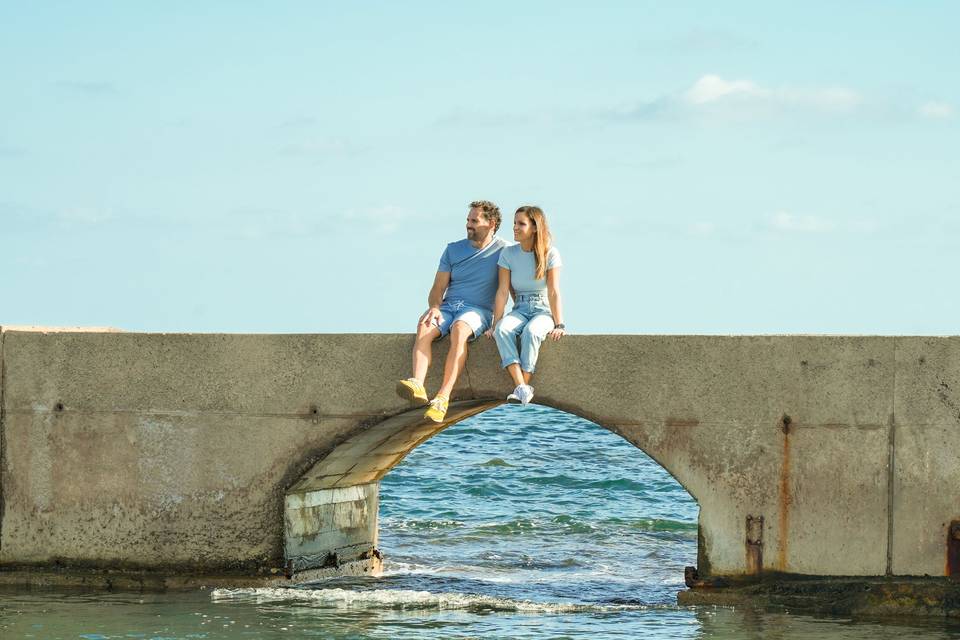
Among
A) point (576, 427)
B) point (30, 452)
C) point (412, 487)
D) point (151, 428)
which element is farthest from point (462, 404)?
point (576, 427)

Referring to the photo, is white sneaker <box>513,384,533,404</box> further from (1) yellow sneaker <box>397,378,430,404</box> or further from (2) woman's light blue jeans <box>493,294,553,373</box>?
(1) yellow sneaker <box>397,378,430,404</box>

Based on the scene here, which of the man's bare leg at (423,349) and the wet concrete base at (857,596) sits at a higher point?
the man's bare leg at (423,349)

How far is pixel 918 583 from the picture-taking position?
886cm

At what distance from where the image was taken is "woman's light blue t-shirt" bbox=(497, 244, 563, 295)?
909 cm

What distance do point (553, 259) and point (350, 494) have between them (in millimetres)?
3039

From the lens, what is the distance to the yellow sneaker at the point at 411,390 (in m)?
8.53

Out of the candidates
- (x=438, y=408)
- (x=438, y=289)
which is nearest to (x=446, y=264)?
(x=438, y=289)

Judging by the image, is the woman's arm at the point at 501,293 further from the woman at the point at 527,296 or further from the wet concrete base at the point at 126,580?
the wet concrete base at the point at 126,580

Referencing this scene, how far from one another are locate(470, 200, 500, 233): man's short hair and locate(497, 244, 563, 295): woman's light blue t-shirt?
1.24ft

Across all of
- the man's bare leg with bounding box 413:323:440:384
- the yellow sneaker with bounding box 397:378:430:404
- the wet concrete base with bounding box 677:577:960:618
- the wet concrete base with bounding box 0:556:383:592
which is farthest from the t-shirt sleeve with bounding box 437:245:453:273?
the wet concrete base with bounding box 677:577:960:618

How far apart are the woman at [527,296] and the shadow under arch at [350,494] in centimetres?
42

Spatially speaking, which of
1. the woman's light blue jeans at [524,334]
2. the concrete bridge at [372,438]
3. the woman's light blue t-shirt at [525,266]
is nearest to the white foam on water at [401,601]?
the concrete bridge at [372,438]

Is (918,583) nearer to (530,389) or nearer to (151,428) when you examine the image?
(530,389)

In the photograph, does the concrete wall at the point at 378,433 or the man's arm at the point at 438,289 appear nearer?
the concrete wall at the point at 378,433
